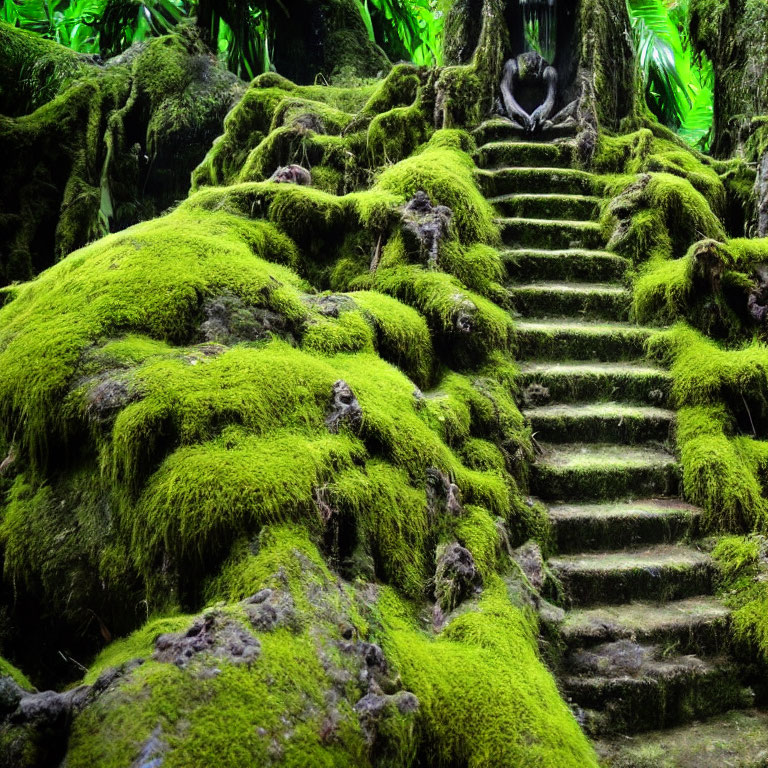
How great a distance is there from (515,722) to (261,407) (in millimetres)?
1636

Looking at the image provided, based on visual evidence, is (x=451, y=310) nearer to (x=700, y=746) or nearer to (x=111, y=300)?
(x=111, y=300)

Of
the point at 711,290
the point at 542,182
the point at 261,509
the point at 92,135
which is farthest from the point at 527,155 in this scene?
the point at 261,509

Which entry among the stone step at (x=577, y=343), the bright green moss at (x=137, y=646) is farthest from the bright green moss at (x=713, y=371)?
the bright green moss at (x=137, y=646)

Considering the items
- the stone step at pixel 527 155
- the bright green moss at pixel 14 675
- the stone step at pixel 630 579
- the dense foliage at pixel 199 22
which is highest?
the dense foliage at pixel 199 22

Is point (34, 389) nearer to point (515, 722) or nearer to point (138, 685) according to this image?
point (138, 685)

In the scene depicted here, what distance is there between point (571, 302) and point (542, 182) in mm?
1765

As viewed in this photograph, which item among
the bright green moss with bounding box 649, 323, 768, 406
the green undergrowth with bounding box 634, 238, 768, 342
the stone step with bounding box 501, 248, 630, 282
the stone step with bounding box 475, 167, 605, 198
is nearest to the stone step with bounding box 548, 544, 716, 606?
the bright green moss with bounding box 649, 323, 768, 406

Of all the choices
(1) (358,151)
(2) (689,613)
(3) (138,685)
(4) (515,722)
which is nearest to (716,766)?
(2) (689,613)

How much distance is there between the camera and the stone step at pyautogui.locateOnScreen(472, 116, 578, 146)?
720 centimetres

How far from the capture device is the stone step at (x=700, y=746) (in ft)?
9.61

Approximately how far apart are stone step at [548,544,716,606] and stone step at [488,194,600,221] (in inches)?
143

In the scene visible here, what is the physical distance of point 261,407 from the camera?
300cm

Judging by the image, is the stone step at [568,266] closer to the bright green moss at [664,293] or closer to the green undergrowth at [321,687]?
the bright green moss at [664,293]

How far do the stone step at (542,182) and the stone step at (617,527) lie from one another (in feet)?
12.0
